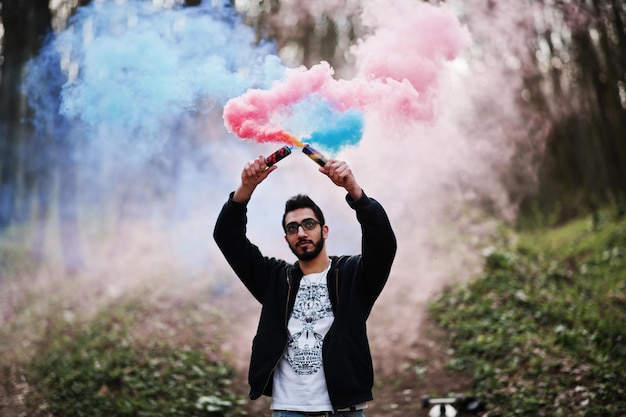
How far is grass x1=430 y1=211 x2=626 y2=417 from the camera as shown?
6234 mm

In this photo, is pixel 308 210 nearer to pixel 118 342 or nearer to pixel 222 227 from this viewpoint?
pixel 222 227

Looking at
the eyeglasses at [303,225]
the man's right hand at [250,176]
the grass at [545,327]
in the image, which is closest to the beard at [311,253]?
the eyeglasses at [303,225]

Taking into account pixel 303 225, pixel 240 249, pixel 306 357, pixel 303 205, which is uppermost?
pixel 303 205

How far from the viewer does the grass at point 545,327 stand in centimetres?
623

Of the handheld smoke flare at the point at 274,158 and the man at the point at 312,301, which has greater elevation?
the handheld smoke flare at the point at 274,158

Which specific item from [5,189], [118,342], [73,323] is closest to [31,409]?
[118,342]

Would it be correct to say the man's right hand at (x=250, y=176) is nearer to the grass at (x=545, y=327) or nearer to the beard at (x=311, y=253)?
the beard at (x=311, y=253)

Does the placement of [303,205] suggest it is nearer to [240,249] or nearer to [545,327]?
[240,249]

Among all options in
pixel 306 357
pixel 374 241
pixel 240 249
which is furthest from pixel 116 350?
pixel 374 241

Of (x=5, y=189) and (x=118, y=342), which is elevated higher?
(x=5, y=189)

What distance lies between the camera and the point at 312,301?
333 cm

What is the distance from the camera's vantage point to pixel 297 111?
14.1 ft

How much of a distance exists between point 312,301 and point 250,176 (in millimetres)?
878

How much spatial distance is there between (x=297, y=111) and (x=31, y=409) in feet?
15.7
